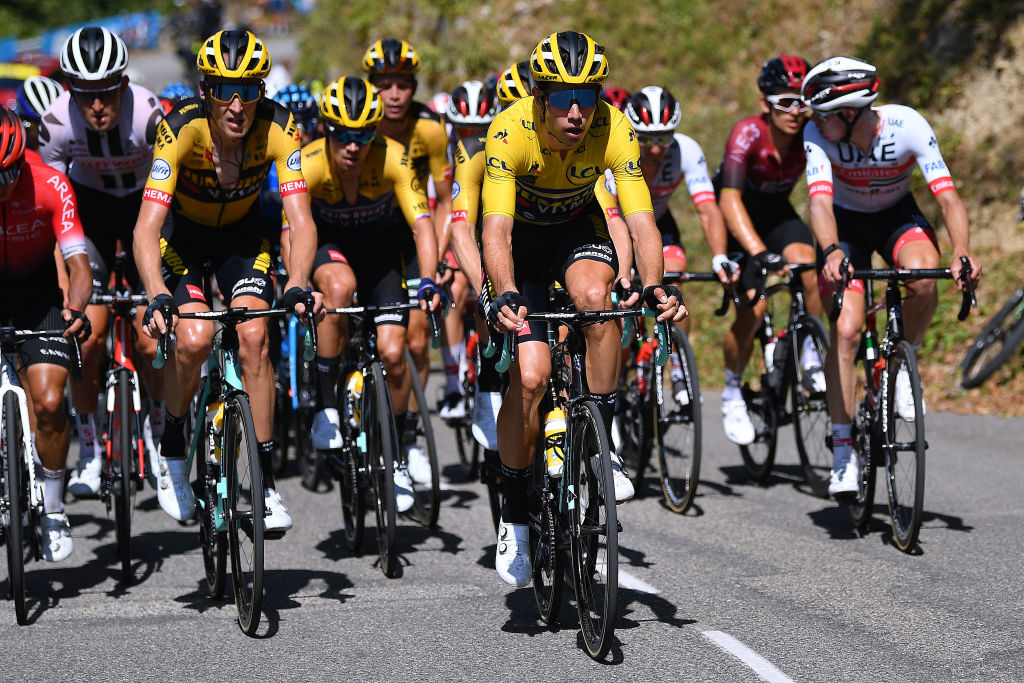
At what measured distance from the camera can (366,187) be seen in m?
7.83

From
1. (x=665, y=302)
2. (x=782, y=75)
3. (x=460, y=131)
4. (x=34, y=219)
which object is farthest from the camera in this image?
(x=460, y=131)

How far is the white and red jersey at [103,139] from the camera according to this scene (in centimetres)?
755

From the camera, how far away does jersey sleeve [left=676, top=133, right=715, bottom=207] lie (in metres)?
8.74

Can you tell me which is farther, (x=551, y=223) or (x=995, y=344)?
(x=995, y=344)

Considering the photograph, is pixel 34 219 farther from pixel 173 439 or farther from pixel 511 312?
pixel 511 312

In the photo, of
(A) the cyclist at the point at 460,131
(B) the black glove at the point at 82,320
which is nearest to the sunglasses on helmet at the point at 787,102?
(A) the cyclist at the point at 460,131

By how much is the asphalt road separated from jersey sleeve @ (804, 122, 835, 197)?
6.20 ft

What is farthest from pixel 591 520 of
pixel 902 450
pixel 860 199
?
pixel 860 199

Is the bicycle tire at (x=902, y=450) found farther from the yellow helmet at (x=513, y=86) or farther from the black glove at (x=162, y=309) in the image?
the black glove at (x=162, y=309)

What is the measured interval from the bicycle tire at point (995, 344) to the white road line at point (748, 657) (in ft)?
20.9

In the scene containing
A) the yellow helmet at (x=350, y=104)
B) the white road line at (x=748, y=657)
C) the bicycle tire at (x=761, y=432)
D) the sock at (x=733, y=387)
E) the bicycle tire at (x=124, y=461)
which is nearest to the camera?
the white road line at (x=748, y=657)

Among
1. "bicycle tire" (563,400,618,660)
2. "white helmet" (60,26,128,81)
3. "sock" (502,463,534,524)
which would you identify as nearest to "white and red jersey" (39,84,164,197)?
"white helmet" (60,26,128,81)

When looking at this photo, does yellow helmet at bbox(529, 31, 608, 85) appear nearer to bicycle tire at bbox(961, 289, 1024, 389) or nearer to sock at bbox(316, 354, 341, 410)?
sock at bbox(316, 354, 341, 410)

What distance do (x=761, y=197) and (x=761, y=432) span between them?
169 centimetres
